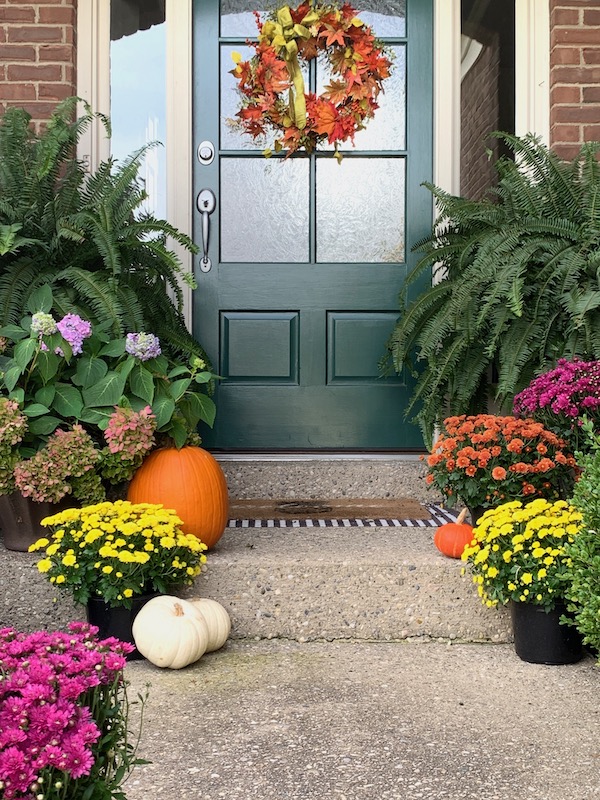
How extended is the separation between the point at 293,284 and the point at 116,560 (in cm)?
166

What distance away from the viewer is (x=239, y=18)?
3504 millimetres

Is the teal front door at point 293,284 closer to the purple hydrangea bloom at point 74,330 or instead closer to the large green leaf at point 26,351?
the purple hydrangea bloom at point 74,330

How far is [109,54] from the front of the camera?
137 inches

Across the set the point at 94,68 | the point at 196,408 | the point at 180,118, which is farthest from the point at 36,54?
the point at 196,408

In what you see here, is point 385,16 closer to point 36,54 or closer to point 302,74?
point 302,74

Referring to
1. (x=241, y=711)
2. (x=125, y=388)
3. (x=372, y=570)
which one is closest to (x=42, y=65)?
(x=125, y=388)

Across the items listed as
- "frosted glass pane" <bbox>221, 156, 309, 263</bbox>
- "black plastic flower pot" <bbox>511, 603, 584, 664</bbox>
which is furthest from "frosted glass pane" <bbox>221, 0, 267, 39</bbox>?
"black plastic flower pot" <bbox>511, 603, 584, 664</bbox>

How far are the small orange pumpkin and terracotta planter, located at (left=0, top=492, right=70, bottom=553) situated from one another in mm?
1174

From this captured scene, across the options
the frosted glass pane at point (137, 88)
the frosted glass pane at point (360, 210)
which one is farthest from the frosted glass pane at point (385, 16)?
the frosted glass pane at point (137, 88)

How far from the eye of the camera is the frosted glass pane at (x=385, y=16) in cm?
353

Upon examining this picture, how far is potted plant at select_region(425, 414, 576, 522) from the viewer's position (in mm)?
2443

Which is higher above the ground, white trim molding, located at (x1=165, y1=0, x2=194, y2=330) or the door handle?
white trim molding, located at (x1=165, y1=0, x2=194, y2=330)

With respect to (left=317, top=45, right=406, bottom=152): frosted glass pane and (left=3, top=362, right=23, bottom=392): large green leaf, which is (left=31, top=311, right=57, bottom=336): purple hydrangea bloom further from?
(left=317, top=45, right=406, bottom=152): frosted glass pane

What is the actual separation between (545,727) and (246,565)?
963mm
